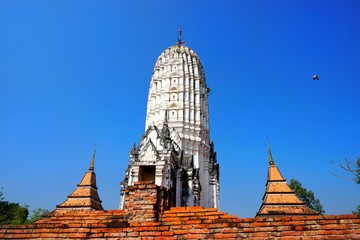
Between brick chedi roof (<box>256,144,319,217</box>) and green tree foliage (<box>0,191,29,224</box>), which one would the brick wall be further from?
green tree foliage (<box>0,191,29,224</box>)

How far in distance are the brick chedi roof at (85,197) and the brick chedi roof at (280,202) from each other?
12.3m

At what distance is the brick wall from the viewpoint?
4910 millimetres

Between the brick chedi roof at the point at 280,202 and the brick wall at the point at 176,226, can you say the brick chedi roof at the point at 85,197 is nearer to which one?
the brick chedi roof at the point at 280,202

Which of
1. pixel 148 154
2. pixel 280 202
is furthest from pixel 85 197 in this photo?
pixel 280 202

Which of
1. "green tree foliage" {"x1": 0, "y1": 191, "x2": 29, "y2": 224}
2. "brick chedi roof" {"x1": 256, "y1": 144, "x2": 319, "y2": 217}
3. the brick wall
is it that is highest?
"green tree foliage" {"x1": 0, "y1": 191, "x2": 29, "y2": 224}

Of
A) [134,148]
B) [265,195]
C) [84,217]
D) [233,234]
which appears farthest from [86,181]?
[233,234]

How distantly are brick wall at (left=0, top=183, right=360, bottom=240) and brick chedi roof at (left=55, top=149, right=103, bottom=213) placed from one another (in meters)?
16.3

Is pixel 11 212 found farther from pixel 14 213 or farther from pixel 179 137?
pixel 179 137

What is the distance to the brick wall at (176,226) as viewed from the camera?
491 cm

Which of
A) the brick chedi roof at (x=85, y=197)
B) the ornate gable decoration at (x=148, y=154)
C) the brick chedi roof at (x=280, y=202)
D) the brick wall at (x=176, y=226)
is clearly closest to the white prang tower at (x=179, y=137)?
the ornate gable decoration at (x=148, y=154)

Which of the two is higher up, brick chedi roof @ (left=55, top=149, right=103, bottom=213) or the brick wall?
brick chedi roof @ (left=55, top=149, right=103, bottom=213)

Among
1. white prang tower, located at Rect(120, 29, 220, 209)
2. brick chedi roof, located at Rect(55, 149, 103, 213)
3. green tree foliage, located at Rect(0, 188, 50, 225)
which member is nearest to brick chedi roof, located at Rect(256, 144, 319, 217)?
white prang tower, located at Rect(120, 29, 220, 209)

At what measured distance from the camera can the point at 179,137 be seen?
30.2 m

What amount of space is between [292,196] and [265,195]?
1.56 m
